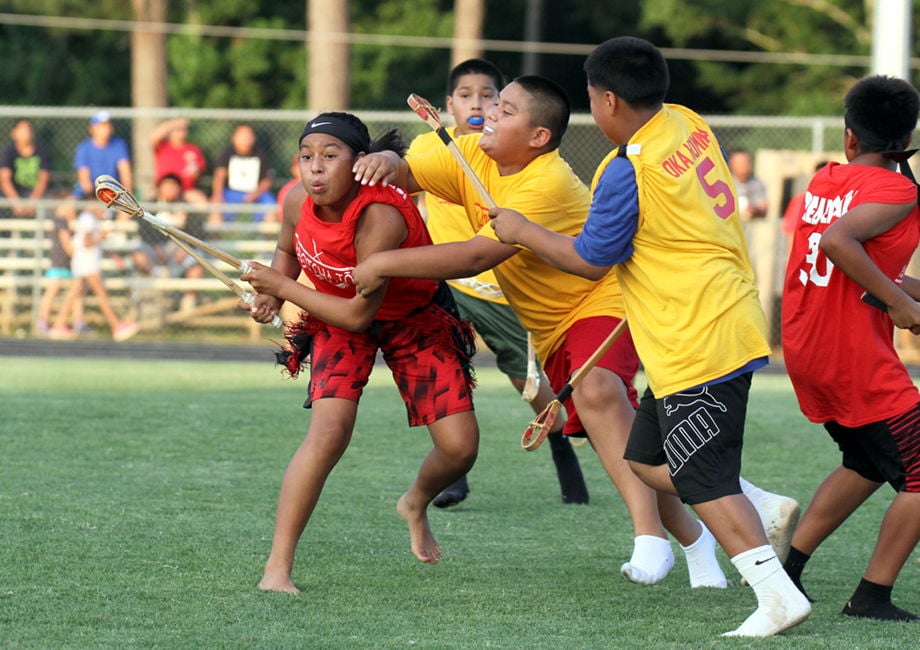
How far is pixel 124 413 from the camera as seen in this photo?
9.43 meters

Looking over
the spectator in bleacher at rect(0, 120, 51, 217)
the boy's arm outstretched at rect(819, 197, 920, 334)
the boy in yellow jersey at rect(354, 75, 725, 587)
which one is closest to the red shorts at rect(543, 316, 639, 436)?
the boy in yellow jersey at rect(354, 75, 725, 587)

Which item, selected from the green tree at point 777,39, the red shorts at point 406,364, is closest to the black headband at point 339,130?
the red shorts at point 406,364

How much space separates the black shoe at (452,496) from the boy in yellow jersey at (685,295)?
231 centimetres

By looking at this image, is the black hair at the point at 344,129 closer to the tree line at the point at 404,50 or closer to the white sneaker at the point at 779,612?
the white sneaker at the point at 779,612

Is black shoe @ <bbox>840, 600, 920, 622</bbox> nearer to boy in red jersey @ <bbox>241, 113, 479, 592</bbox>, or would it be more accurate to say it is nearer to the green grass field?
the green grass field

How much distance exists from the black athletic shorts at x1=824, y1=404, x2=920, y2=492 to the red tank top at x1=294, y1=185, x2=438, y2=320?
5.08 feet

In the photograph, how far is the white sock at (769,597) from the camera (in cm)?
453

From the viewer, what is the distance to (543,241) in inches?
188

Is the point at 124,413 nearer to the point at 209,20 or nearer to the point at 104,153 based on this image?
the point at 104,153

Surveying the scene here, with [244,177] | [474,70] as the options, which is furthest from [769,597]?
[244,177]

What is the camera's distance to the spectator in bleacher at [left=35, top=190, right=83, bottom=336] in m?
15.8

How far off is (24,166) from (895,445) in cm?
1379

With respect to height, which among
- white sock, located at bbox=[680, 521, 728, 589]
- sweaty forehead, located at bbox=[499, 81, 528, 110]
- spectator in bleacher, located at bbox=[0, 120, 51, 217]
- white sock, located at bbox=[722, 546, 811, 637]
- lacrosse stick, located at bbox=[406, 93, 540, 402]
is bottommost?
white sock, located at bbox=[680, 521, 728, 589]

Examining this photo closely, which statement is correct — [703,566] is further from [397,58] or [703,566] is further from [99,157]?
[397,58]
